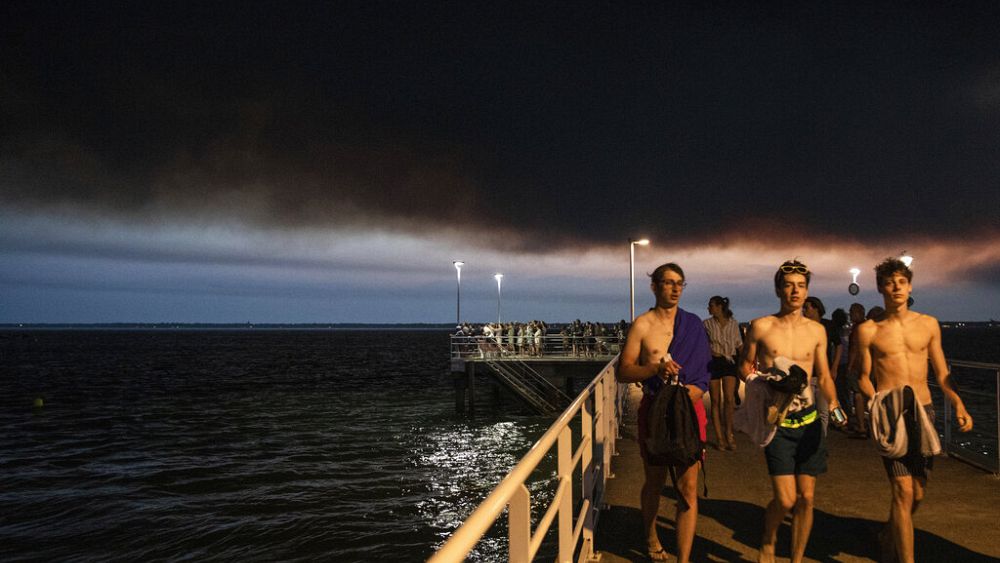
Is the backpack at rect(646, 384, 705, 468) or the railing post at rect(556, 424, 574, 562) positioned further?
the backpack at rect(646, 384, 705, 468)

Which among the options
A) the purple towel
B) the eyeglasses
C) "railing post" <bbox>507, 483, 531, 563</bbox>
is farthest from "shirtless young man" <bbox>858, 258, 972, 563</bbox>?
"railing post" <bbox>507, 483, 531, 563</bbox>

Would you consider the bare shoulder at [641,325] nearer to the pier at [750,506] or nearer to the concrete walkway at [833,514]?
the pier at [750,506]

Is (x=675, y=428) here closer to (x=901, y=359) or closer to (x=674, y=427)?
(x=674, y=427)

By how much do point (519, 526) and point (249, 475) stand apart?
16.4 m

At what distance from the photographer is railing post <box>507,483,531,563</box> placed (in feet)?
6.39

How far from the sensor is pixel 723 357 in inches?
297

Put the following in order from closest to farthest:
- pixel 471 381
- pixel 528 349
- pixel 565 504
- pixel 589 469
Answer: pixel 565 504 → pixel 589 469 → pixel 471 381 → pixel 528 349

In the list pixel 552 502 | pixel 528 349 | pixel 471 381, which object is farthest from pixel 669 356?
pixel 528 349

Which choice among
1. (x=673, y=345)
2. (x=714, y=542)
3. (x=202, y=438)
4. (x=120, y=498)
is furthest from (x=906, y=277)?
(x=202, y=438)

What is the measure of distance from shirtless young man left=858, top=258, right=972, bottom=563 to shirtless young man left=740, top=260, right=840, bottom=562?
0.35 meters

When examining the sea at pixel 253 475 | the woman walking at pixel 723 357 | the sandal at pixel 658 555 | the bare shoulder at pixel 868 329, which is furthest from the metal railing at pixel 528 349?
the bare shoulder at pixel 868 329

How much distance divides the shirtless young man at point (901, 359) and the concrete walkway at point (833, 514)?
22.6 inches

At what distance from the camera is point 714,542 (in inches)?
172

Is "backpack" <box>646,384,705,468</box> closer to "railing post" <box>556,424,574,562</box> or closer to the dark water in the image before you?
"railing post" <box>556,424,574,562</box>
